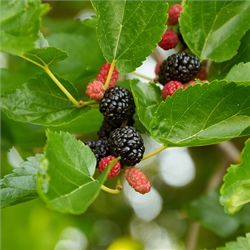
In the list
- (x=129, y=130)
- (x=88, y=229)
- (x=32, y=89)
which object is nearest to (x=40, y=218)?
(x=88, y=229)

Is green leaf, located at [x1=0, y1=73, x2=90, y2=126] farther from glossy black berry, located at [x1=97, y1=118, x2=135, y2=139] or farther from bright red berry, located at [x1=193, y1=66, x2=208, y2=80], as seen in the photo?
bright red berry, located at [x1=193, y1=66, x2=208, y2=80]

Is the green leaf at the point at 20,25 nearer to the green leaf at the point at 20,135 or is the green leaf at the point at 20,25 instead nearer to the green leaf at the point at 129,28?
the green leaf at the point at 129,28

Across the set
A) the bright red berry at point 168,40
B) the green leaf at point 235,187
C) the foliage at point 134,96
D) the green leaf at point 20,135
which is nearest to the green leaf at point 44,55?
the foliage at point 134,96

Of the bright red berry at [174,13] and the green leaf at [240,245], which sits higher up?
the bright red berry at [174,13]

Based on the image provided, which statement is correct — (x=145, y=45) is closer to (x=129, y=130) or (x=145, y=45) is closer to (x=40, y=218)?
(x=129, y=130)

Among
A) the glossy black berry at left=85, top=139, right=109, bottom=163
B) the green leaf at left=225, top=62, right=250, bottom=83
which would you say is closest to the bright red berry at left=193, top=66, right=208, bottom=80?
the green leaf at left=225, top=62, right=250, bottom=83

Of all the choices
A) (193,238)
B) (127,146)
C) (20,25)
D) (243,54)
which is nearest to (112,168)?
(127,146)
